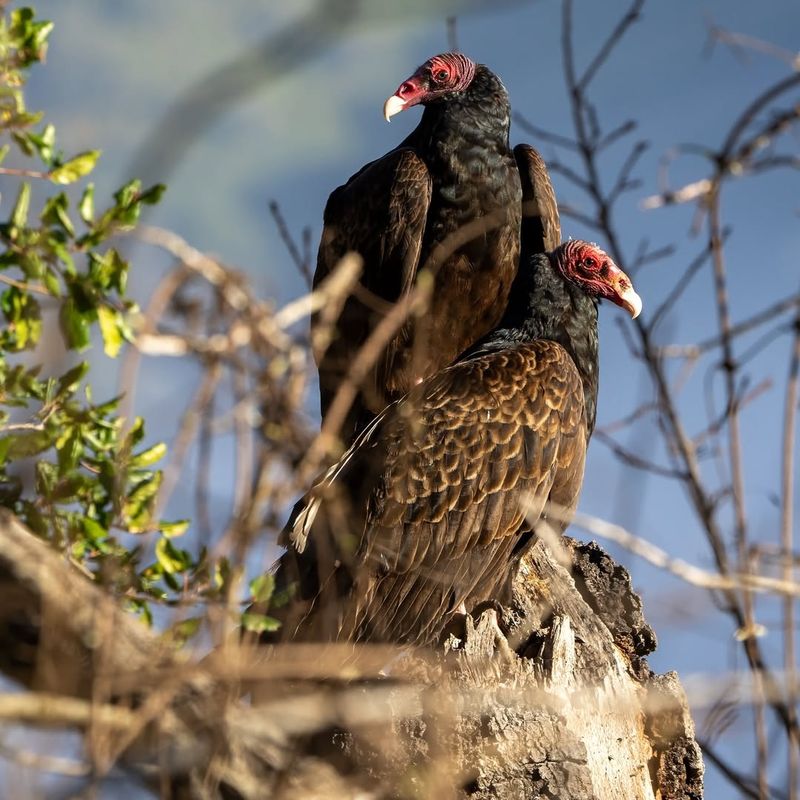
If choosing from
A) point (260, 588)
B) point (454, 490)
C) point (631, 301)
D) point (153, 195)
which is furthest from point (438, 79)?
point (260, 588)

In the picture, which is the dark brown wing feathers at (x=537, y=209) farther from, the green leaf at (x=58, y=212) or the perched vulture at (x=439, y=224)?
the green leaf at (x=58, y=212)

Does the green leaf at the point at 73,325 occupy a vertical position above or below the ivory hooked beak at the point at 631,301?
below

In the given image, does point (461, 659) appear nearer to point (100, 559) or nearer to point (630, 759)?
point (630, 759)

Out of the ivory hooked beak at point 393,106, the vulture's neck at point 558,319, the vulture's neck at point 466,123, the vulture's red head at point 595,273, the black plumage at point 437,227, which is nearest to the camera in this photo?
the vulture's neck at point 558,319

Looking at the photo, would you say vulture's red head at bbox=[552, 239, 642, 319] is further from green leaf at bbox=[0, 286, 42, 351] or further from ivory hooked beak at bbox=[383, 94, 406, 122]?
green leaf at bbox=[0, 286, 42, 351]

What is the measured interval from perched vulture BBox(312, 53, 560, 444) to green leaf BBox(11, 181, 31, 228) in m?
2.29

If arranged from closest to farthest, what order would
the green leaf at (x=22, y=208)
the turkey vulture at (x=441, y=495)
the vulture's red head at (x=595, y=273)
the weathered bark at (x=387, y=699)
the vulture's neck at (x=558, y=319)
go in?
the weathered bark at (x=387, y=699), the green leaf at (x=22, y=208), the turkey vulture at (x=441, y=495), the vulture's neck at (x=558, y=319), the vulture's red head at (x=595, y=273)

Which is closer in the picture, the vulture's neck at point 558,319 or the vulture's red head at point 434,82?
the vulture's neck at point 558,319

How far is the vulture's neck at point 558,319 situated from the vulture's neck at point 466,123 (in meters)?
0.87

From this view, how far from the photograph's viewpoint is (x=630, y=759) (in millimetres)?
3775

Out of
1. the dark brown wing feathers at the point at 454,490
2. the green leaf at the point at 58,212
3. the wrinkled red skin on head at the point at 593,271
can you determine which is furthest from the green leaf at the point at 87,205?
the wrinkled red skin on head at the point at 593,271

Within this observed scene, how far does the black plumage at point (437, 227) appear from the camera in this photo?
5348mm

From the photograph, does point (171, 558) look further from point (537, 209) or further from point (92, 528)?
point (537, 209)

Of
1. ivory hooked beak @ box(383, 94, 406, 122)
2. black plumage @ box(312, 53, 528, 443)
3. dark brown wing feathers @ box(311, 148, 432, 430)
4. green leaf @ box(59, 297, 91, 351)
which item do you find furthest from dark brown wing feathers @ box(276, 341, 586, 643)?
ivory hooked beak @ box(383, 94, 406, 122)
